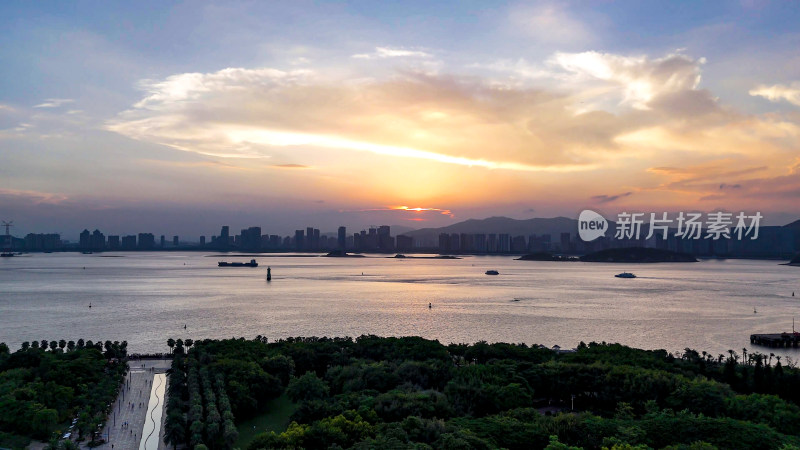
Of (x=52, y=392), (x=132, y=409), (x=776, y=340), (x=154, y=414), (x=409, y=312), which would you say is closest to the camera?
(x=52, y=392)

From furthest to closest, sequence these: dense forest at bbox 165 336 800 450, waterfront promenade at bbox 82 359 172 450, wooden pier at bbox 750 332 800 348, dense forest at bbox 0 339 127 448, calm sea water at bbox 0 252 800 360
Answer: calm sea water at bbox 0 252 800 360, wooden pier at bbox 750 332 800 348, waterfront promenade at bbox 82 359 172 450, dense forest at bbox 0 339 127 448, dense forest at bbox 165 336 800 450

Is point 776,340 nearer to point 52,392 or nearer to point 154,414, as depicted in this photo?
point 154,414

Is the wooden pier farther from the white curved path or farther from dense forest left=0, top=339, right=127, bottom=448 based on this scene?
dense forest left=0, top=339, right=127, bottom=448

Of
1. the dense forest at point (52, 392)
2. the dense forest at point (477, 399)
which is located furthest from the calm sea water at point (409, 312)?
the dense forest at point (477, 399)

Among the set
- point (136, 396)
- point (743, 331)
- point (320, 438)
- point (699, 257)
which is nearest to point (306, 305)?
point (136, 396)

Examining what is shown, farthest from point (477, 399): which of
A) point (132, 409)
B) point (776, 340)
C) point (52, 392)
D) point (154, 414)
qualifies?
point (776, 340)

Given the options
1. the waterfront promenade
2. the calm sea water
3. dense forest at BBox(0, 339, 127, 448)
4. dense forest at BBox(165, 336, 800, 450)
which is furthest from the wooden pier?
dense forest at BBox(0, 339, 127, 448)

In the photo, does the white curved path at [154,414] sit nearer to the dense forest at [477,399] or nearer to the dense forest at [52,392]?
the dense forest at [477,399]
